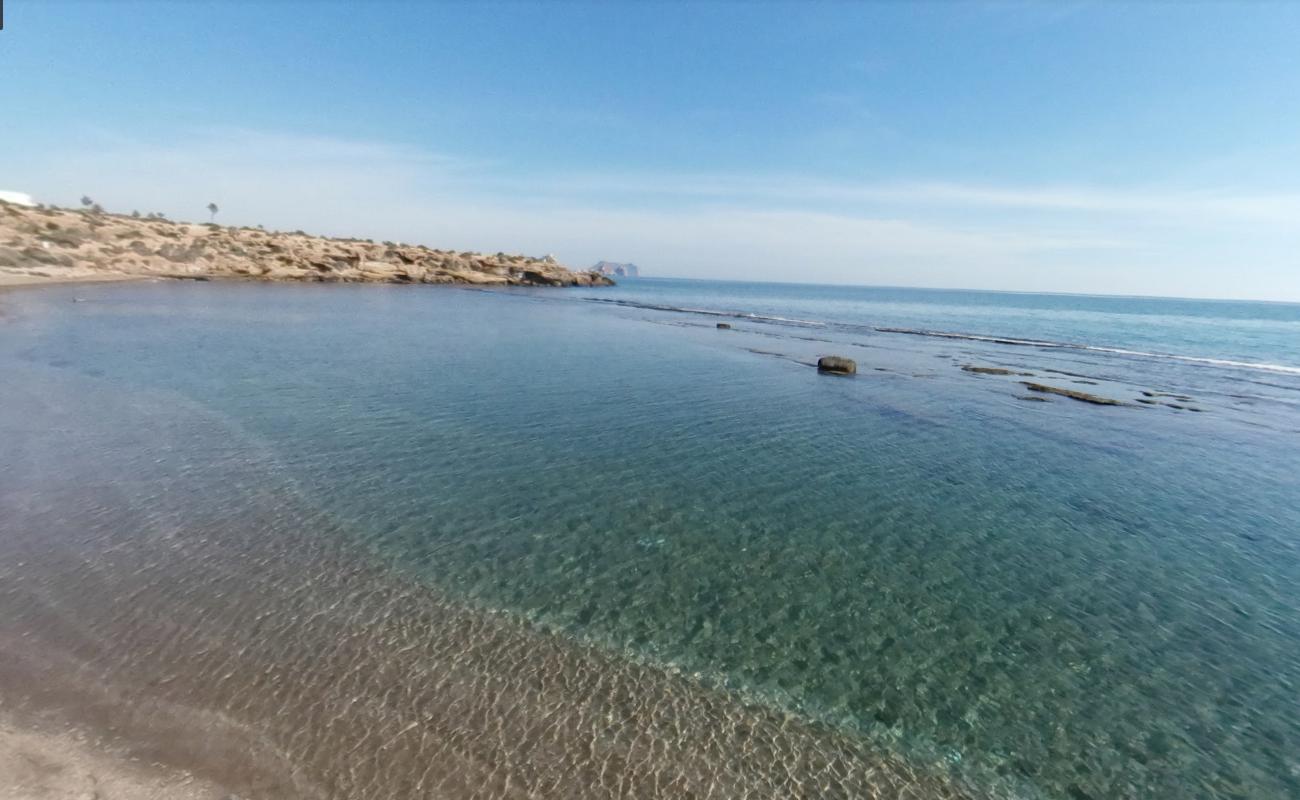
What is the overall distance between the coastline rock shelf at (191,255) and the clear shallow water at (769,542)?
171 ft

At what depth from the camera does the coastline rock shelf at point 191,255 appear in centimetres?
5941

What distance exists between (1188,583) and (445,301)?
7300cm

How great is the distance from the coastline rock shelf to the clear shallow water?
52015mm

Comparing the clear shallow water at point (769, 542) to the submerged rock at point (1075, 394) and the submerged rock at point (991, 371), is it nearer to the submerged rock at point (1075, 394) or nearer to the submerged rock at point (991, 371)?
the submerged rock at point (1075, 394)

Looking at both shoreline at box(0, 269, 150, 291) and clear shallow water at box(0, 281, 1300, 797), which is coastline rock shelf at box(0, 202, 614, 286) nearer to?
shoreline at box(0, 269, 150, 291)

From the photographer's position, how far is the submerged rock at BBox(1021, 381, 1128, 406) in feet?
93.0

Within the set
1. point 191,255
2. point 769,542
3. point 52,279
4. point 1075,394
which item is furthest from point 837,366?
point 191,255

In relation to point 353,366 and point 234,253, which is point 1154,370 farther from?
point 234,253

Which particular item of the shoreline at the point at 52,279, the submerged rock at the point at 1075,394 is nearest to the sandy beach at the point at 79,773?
the submerged rock at the point at 1075,394

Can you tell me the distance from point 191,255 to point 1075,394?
100638 millimetres

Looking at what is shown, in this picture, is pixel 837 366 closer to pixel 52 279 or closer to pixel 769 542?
pixel 769 542

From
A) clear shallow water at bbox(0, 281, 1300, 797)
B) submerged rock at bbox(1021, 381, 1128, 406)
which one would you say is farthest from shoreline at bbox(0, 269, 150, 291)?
submerged rock at bbox(1021, 381, 1128, 406)

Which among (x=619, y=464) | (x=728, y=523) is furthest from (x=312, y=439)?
(x=728, y=523)

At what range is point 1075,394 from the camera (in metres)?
29.9
